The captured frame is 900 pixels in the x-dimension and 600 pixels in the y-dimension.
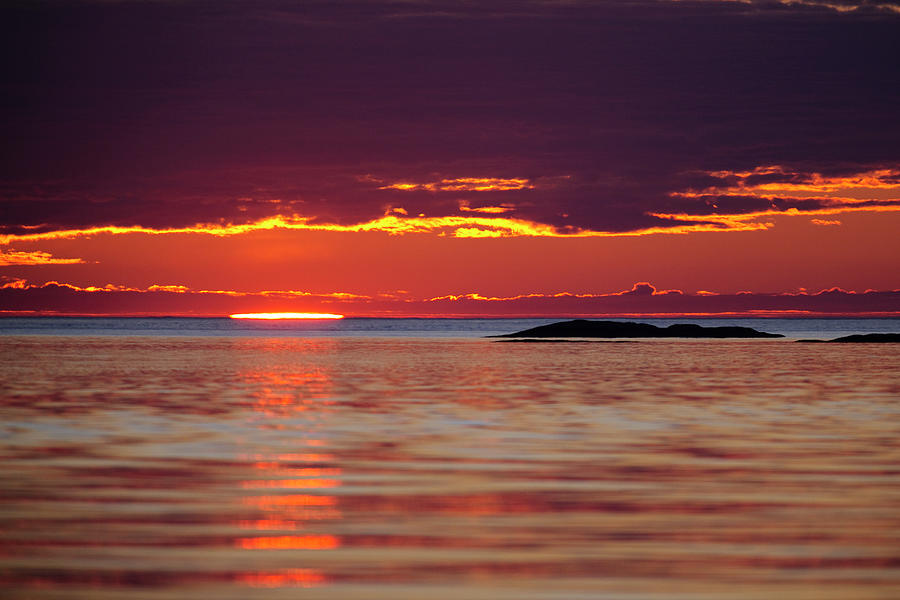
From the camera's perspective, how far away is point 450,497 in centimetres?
1523

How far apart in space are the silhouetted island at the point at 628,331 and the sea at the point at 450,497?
105 meters

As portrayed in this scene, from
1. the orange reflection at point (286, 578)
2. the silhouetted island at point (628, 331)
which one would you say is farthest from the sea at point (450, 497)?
Result: the silhouetted island at point (628, 331)

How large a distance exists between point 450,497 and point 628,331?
124 metres

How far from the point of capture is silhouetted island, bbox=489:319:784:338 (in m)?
137

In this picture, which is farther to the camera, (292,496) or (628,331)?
(628,331)

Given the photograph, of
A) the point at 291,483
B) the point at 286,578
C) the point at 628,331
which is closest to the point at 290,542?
the point at 286,578

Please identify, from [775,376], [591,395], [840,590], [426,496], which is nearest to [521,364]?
[775,376]

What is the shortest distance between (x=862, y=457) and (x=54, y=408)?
1898 centimetres

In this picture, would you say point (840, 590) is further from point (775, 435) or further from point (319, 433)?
point (319, 433)

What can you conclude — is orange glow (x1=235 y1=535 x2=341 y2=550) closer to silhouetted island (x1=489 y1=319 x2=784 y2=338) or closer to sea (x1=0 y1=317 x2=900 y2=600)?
sea (x1=0 y1=317 x2=900 y2=600)

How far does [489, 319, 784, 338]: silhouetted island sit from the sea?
10508 centimetres

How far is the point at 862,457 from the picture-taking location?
19406 millimetres

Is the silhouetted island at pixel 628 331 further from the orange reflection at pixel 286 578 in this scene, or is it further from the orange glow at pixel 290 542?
the orange reflection at pixel 286 578

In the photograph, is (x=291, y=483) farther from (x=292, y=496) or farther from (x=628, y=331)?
(x=628, y=331)
